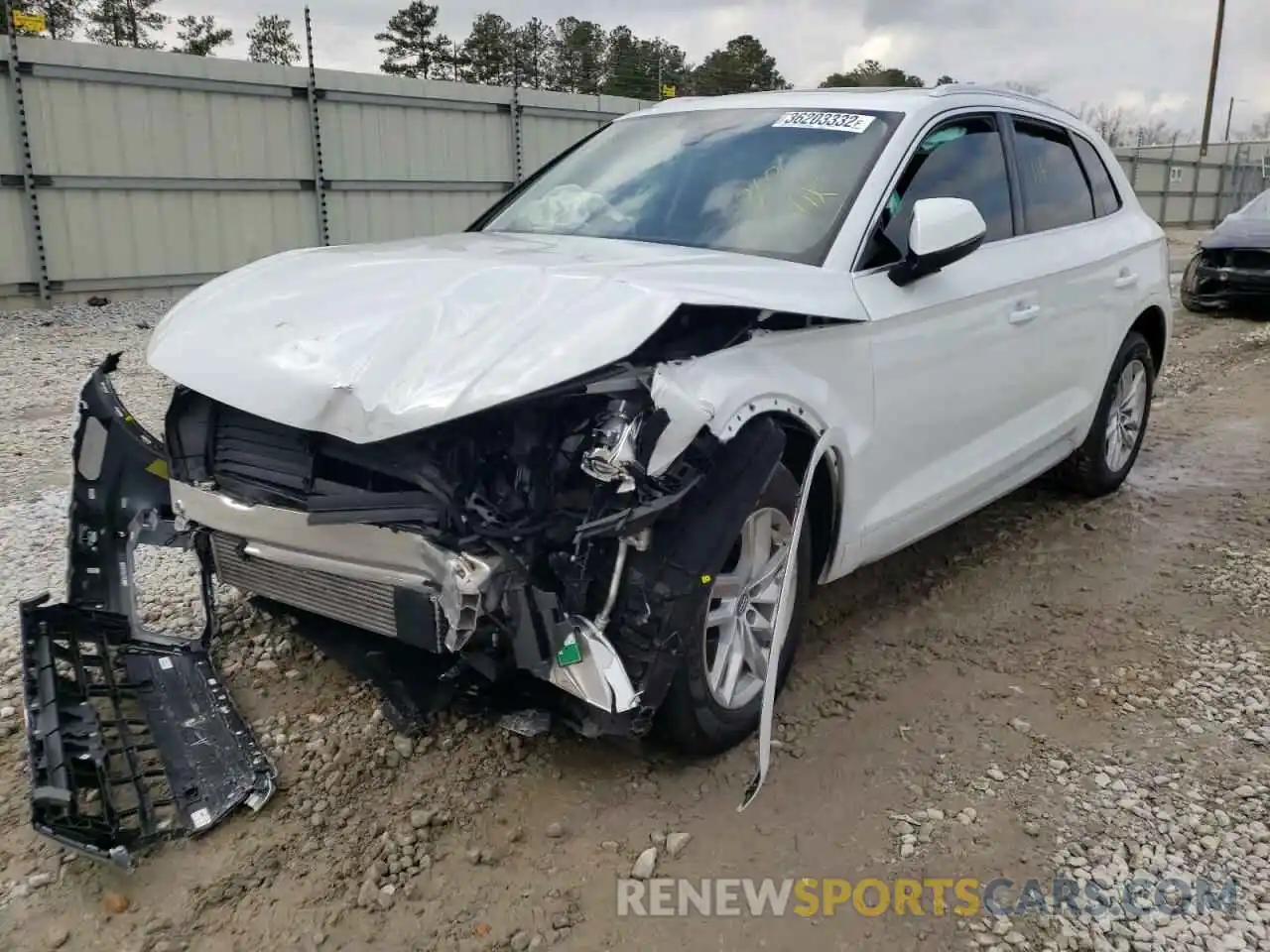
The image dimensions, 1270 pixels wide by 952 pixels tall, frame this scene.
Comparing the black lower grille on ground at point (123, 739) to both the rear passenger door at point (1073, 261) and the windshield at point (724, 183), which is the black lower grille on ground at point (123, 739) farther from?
the rear passenger door at point (1073, 261)

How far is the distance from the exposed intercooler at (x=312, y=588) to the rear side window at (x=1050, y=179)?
3096mm

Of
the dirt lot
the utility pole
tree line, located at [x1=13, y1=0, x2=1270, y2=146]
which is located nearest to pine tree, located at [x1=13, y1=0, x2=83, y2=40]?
tree line, located at [x1=13, y1=0, x2=1270, y2=146]

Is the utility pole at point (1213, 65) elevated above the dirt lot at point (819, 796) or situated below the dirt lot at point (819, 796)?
above

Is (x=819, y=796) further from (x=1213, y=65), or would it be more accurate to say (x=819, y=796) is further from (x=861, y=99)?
(x=1213, y=65)

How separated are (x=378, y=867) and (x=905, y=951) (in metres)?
1.25

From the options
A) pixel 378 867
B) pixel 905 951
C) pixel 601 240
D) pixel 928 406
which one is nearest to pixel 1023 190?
pixel 928 406

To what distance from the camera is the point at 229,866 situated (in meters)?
2.56

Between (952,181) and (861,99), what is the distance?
0.46 meters

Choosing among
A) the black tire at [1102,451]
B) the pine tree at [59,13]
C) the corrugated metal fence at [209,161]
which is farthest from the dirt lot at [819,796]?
the pine tree at [59,13]

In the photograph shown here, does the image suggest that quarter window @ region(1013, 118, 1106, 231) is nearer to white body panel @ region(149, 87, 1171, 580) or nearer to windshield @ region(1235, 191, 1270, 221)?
white body panel @ region(149, 87, 1171, 580)

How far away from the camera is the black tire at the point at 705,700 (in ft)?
9.06

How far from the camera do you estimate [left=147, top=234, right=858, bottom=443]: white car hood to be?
2.47 m

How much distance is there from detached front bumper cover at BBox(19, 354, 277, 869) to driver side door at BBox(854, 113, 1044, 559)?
2.05 metres

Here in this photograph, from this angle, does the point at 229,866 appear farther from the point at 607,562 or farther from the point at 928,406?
the point at 928,406
